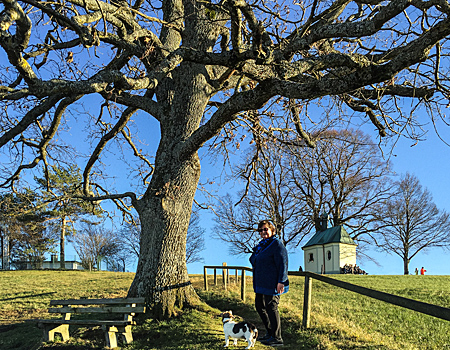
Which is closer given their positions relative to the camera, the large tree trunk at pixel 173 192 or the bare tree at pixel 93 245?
the large tree trunk at pixel 173 192

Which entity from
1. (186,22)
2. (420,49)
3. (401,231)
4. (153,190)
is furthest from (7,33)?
(401,231)

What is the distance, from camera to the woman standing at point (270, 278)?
6.41m

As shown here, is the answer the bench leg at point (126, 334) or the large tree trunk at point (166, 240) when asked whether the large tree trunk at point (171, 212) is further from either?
the bench leg at point (126, 334)

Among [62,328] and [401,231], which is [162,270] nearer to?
[62,328]

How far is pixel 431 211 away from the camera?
35688mm

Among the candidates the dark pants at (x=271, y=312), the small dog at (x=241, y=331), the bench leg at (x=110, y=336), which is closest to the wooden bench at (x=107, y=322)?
the bench leg at (x=110, y=336)

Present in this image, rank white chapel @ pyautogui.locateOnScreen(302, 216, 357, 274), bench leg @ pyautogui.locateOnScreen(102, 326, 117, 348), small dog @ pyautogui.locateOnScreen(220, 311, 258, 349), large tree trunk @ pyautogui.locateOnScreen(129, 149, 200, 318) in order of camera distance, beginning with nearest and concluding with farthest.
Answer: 1. small dog @ pyautogui.locateOnScreen(220, 311, 258, 349)
2. bench leg @ pyautogui.locateOnScreen(102, 326, 117, 348)
3. large tree trunk @ pyautogui.locateOnScreen(129, 149, 200, 318)
4. white chapel @ pyautogui.locateOnScreen(302, 216, 357, 274)

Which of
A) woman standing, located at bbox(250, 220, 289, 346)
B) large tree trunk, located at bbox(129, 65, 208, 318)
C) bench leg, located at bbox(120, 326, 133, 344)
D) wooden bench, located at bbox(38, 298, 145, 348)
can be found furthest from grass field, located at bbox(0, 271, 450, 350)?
large tree trunk, located at bbox(129, 65, 208, 318)

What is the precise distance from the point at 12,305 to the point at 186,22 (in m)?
10.8

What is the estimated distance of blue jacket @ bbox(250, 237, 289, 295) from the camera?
251 inches

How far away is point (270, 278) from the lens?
6.59 m

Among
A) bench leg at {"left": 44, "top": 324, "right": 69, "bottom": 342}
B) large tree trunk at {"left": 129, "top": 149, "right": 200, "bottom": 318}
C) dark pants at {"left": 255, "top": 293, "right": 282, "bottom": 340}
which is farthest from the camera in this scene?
large tree trunk at {"left": 129, "top": 149, "right": 200, "bottom": 318}

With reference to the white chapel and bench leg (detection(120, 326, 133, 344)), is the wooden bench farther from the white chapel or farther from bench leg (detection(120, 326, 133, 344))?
the white chapel

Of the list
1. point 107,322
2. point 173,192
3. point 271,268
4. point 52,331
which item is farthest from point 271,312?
point 52,331
